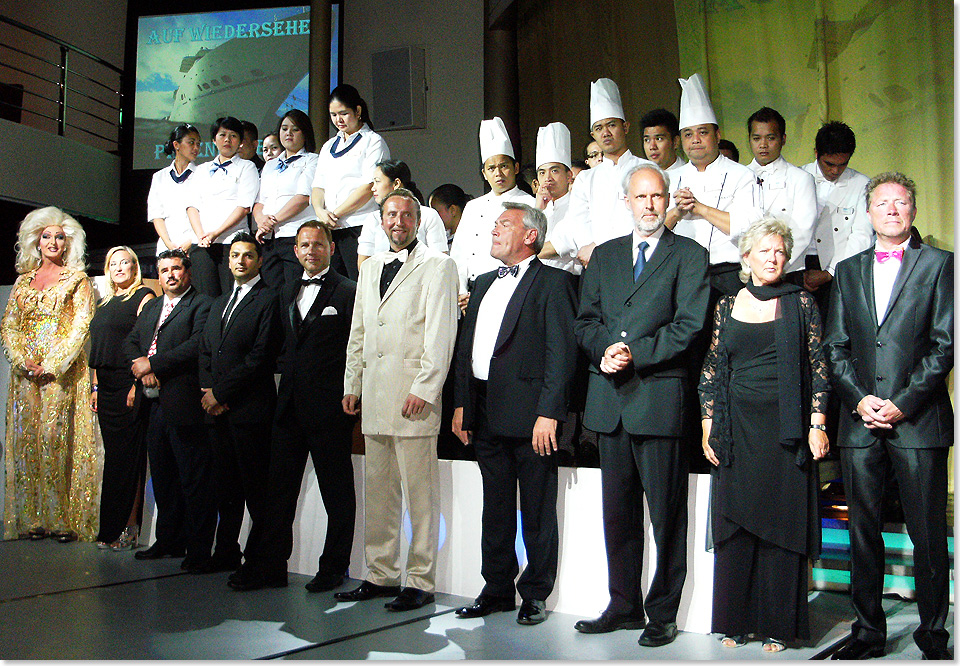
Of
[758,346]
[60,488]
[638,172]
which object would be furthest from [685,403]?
[60,488]

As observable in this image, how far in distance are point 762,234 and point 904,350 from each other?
53 cm

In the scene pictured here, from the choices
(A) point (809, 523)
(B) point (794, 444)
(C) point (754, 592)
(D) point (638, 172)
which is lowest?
(C) point (754, 592)

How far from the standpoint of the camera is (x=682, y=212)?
3.34 metres

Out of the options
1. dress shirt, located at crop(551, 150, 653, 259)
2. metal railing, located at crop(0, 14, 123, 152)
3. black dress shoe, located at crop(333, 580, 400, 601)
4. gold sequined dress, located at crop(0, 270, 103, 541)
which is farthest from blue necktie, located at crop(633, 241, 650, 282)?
metal railing, located at crop(0, 14, 123, 152)

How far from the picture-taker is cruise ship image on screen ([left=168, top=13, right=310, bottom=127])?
721 cm

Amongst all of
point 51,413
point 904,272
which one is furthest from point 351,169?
point 904,272

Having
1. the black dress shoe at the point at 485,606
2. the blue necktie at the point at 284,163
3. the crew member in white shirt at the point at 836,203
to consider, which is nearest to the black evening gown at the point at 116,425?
the blue necktie at the point at 284,163

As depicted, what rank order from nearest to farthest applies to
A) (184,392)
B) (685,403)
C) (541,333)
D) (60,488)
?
(685,403) < (541,333) < (184,392) < (60,488)

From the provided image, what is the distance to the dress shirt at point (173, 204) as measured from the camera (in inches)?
197

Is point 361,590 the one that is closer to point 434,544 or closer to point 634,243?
point 434,544

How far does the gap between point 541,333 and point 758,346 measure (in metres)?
0.76

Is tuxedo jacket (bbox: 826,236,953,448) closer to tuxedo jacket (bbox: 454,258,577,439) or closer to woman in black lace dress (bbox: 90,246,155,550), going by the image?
tuxedo jacket (bbox: 454,258,577,439)

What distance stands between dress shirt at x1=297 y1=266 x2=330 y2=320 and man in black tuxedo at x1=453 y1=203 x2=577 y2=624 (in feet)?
2.43

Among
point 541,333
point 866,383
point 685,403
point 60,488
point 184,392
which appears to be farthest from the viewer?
point 60,488
